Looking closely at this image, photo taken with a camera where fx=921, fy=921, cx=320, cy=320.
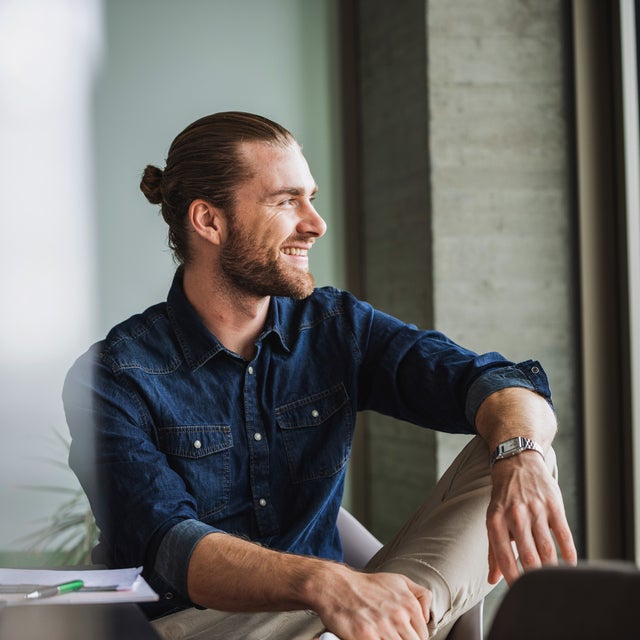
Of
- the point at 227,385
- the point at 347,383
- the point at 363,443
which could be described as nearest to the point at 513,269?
the point at 363,443

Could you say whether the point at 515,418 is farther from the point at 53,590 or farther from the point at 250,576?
the point at 53,590

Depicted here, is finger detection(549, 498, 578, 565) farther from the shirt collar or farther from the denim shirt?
the shirt collar

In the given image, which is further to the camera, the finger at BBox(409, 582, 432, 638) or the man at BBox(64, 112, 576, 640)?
the man at BBox(64, 112, 576, 640)

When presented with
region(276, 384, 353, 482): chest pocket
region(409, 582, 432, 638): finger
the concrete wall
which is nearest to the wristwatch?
region(409, 582, 432, 638): finger

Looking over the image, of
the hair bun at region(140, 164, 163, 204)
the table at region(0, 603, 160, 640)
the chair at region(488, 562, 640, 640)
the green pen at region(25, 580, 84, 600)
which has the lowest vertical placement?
the table at region(0, 603, 160, 640)

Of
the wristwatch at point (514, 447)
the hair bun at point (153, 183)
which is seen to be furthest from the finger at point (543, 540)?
the hair bun at point (153, 183)

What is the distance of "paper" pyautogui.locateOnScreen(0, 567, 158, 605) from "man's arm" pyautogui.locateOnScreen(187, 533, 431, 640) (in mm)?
189

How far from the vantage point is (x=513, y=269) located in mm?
3061

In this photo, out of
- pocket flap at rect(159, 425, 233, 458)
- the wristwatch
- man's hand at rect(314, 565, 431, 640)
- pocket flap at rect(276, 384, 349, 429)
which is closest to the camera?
man's hand at rect(314, 565, 431, 640)

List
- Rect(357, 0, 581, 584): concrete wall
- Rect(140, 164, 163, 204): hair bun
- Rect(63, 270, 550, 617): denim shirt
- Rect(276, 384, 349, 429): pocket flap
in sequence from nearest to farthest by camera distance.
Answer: Rect(63, 270, 550, 617): denim shirt < Rect(276, 384, 349, 429): pocket flap < Rect(140, 164, 163, 204): hair bun < Rect(357, 0, 581, 584): concrete wall

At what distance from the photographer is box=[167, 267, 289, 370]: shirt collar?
1.70m

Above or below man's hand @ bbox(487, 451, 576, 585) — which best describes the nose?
above

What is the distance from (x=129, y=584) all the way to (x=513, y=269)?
7.28 feet

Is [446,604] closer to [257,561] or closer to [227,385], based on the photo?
[257,561]
